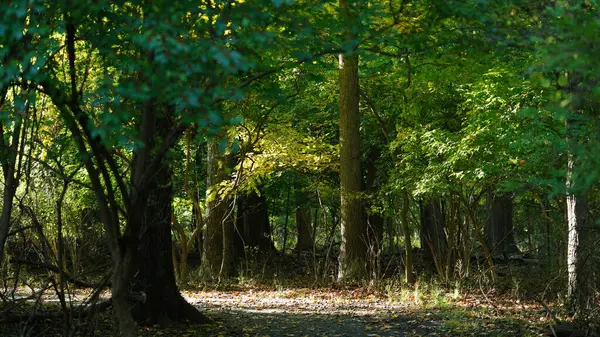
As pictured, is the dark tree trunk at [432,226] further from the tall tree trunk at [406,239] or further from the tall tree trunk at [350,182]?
the tall tree trunk at [350,182]

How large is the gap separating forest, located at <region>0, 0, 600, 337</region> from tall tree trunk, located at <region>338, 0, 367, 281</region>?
45 millimetres

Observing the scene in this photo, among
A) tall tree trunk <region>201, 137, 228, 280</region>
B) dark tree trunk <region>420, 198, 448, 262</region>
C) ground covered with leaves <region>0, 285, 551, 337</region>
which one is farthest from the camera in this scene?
dark tree trunk <region>420, 198, 448, 262</region>

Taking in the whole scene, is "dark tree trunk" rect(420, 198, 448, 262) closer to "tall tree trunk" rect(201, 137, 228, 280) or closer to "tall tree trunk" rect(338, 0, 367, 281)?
"tall tree trunk" rect(338, 0, 367, 281)

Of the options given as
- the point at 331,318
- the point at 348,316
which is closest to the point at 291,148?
the point at 348,316

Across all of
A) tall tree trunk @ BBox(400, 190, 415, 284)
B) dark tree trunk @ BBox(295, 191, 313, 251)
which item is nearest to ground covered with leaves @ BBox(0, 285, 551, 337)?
tall tree trunk @ BBox(400, 190, 415, 284)

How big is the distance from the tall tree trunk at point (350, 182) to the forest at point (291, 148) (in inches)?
1.8

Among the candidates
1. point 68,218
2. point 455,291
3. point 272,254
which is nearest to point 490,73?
point 455,291

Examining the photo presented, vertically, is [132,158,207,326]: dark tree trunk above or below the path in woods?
above

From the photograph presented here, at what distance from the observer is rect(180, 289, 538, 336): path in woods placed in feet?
29.8

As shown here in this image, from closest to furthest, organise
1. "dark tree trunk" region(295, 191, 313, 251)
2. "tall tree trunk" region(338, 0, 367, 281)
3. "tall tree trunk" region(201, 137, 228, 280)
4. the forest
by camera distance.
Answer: the forest < "tall tree trunk" region(338, 0, 367, 281) < "tall tree trunk" region(201, 137, 228, 280) < "dark tree trunk" region(295, 191, 313, 251)

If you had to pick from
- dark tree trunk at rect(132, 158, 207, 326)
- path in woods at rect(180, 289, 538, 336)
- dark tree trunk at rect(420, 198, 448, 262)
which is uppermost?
dark tree trunk at rect(420, 198, 448, 262)

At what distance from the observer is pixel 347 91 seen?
15.1 m

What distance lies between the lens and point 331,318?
34.2 feet

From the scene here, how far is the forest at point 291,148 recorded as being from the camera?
4.12 m
